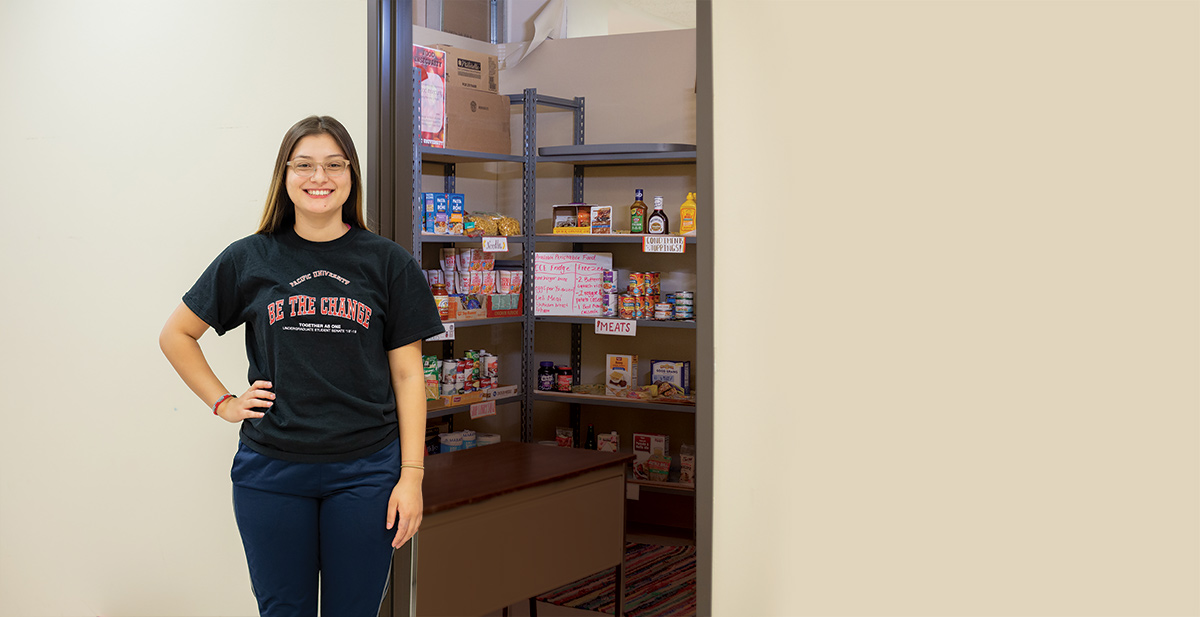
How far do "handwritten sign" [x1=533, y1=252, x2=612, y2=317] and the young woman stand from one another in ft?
8.28

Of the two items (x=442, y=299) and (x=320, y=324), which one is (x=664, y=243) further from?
(x=320, y=324)

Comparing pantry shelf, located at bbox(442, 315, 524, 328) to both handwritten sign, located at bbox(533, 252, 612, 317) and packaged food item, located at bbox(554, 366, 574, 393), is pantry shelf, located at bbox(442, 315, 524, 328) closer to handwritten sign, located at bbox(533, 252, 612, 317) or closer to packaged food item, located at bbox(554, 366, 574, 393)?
handwritten sign, located at bbox(533, 252, 612, 317)

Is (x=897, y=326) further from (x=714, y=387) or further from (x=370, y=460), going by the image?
(x=370, y=460)

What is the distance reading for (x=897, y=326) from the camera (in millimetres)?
949

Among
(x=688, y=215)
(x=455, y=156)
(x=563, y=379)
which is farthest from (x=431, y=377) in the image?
(x=688, y=215)

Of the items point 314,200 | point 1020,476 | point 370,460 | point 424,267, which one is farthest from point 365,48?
point 424,267

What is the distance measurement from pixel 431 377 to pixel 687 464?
4.64ft

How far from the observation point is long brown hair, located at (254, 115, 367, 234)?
5.56ft

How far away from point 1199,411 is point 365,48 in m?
2.00

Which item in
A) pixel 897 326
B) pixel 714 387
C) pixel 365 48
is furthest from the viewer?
pixel 365 48

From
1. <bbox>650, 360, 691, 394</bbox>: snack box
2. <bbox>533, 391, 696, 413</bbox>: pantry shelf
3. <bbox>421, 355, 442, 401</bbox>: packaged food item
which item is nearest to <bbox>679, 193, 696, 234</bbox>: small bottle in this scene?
<bbox>650, 360, 691, 394</bbox>: snack box

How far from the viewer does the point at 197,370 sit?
1819mm

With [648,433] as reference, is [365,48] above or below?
above

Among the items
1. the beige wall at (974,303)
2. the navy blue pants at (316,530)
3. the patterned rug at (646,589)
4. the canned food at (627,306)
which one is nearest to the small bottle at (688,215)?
the canned food at (627,306)
